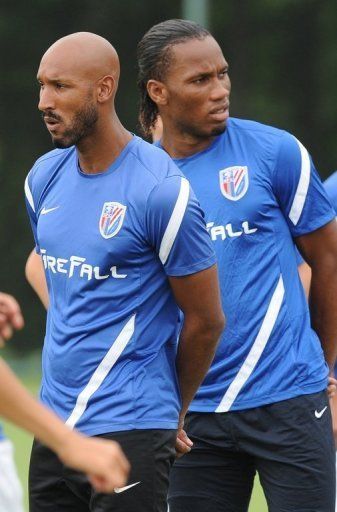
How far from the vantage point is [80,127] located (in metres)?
4.55

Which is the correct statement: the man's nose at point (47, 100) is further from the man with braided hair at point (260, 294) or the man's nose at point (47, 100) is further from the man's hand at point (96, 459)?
the man's hand at point (96, 459)

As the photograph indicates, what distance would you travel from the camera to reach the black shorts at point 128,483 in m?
4.33

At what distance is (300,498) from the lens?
→ 4.92m

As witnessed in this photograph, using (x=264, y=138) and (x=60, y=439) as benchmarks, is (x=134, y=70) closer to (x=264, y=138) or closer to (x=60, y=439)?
(x=264, y=138)

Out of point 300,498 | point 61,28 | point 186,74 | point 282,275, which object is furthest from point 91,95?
point 61,28

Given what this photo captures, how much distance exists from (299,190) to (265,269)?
0.98 ft

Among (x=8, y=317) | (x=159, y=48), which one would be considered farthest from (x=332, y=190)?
(x=8, y=317)

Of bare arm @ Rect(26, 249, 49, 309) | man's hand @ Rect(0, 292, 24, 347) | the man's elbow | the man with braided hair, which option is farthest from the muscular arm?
man's hand @ Rect(0, 292, 24, 347)

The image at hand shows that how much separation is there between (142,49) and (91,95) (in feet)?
2.58

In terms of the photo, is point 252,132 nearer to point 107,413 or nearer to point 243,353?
point 243,353

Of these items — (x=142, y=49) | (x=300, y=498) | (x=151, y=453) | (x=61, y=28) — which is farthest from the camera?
(x=61, y=28)

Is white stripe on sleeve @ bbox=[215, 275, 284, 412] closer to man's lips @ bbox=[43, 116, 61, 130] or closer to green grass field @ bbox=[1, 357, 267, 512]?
man's lips @ bbox=[43, 116, 61, 130]

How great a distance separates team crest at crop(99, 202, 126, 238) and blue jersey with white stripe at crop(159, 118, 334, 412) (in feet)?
2.16

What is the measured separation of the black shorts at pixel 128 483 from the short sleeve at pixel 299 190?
38.3 inches
